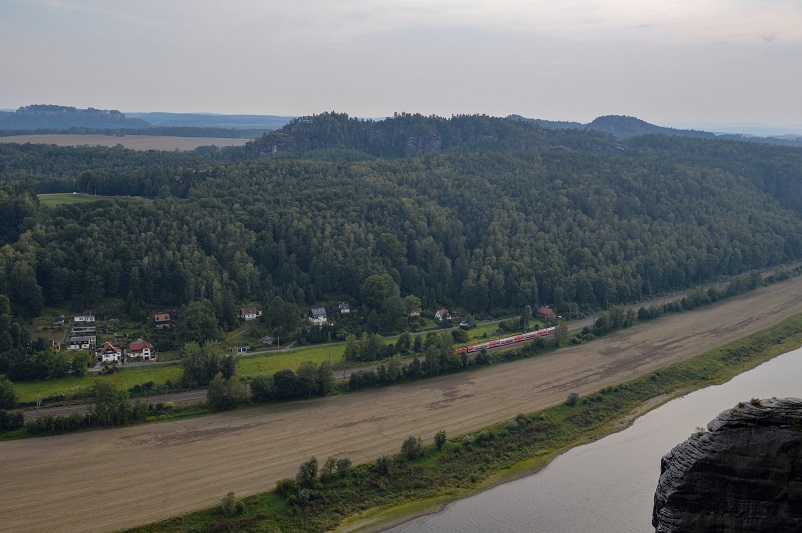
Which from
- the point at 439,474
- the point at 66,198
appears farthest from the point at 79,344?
the point at 66,198

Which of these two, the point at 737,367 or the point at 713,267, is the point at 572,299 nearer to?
the point at 737,367

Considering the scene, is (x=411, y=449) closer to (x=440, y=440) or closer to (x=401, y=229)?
(x=440, y=440)

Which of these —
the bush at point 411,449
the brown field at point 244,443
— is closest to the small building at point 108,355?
the brown field at point 244,443

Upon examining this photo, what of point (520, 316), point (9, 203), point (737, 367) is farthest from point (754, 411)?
point (9, 203)

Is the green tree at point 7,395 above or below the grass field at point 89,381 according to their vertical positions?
above

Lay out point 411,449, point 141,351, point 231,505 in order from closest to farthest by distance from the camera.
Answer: point 231,505 < point 411,449 < point 141,351

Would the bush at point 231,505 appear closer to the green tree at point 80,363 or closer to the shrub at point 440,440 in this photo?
the shrub at point 440,440
